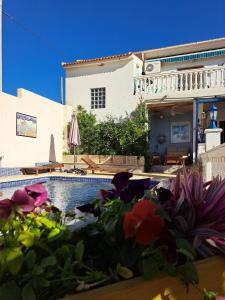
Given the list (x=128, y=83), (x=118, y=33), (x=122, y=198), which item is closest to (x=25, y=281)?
(x=122, y=198)

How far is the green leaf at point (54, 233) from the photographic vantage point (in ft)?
3.26

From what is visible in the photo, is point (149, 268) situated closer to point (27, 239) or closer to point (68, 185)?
point (27, 239)

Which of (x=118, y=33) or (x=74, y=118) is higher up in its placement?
(x=118, y=33)

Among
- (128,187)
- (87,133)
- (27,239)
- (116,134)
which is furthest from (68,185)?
(27,239)

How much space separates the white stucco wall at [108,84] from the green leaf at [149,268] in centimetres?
1556

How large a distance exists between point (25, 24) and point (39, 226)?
17.5 meters

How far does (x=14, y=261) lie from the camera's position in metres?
0.82

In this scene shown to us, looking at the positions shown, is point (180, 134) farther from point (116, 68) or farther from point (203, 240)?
point (203, 240)

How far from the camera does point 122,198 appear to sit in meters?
1.29

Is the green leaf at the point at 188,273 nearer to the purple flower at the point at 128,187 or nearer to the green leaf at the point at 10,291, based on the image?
the purple flower at the point at 128,187

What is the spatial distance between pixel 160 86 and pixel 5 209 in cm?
1520

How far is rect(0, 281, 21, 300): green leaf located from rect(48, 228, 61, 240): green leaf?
0.70 feet

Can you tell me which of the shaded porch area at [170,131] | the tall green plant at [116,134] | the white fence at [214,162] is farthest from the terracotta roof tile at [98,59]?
the white fence at [214,162]

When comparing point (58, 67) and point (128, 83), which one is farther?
point (58, 67)
